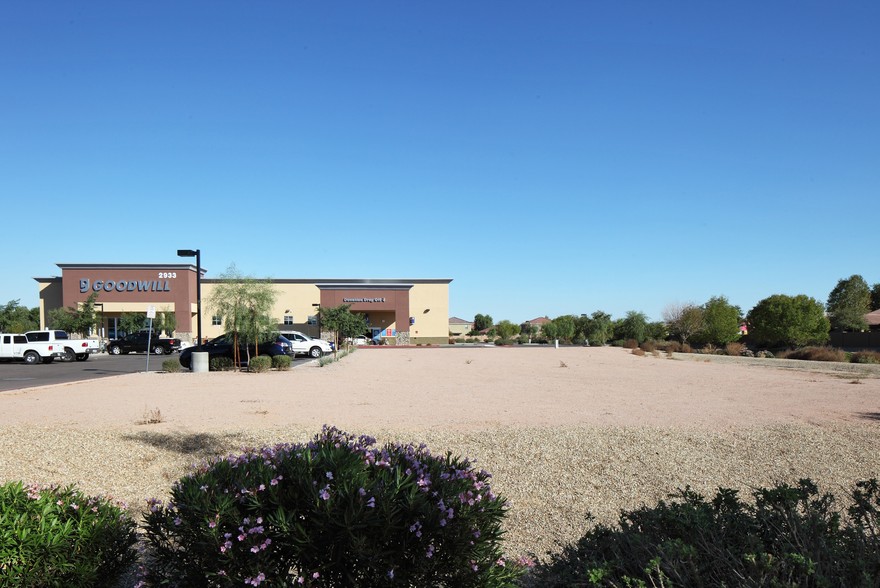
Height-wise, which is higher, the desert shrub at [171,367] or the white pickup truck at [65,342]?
the white pickup truck at [65,342]

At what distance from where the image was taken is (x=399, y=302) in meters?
59.1

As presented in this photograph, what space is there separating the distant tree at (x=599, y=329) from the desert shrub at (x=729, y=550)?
60.7 meters

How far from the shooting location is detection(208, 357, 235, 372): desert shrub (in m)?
22.7

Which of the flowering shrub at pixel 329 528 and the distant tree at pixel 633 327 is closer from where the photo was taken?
the flowering shrub at pixel 329 528

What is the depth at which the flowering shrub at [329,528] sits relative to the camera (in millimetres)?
2578

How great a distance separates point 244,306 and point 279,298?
120 ft

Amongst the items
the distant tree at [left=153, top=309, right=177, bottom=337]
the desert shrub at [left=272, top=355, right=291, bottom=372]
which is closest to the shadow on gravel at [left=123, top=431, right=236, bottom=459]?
the desert shrub at [left=272, top=355, right=291, bottom=372]

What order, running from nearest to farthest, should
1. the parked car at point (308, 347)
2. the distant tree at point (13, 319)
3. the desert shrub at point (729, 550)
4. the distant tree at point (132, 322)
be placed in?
the desert shrub at point (729, 550)
the parked car at point (308, 347)
the distant tree at point (132, 322)
the distant tree at point (13, 319)

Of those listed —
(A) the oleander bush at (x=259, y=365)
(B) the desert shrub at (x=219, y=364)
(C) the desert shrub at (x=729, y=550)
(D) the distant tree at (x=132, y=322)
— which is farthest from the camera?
(D) the distant tree at (x=132, y=322)

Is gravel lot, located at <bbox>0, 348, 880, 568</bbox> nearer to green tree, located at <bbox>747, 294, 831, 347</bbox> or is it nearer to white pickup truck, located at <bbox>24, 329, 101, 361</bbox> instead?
white pickup truck, located at <bbox>24, 329, 101, 361</bbox>

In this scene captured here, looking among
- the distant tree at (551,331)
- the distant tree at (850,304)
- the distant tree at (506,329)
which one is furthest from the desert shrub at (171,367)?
the distant tree at (850,304)

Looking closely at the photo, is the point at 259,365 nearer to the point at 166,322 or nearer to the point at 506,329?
Result: the point at 166,322

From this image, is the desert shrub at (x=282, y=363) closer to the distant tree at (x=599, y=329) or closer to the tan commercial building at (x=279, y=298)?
the tan commercial building at (x=279, y=298)

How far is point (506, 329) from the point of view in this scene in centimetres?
8244
